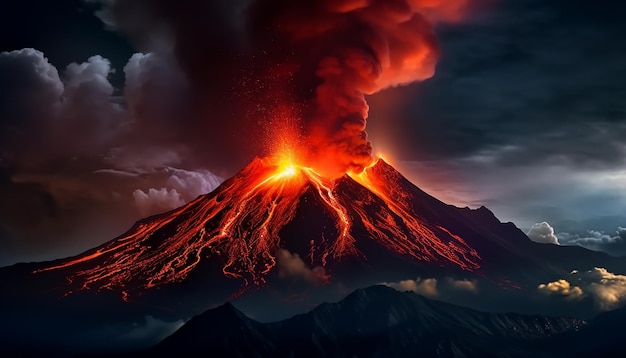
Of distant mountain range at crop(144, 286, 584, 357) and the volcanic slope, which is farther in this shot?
the volcanic slope

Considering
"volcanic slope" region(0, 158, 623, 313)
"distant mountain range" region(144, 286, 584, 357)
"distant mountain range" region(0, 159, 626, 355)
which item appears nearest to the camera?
"distant mountain range" region(144, 286, 584, 357)

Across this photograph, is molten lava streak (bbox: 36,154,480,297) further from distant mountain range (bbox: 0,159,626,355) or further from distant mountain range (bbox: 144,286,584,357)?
distant mountain range (bbox: 144,286,584,357)

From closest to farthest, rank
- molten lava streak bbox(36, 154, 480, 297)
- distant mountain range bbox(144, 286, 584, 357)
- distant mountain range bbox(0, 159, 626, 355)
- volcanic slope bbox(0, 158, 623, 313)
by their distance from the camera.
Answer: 1. distant mountain range bbox(144, 286, 584, 357)
2. distant mountain range bbox(0, 159, 626, 355)
3. volcanic slope bbox(0, 158, 623, 313)
4. molten lava streak bbox(36, 154, 480, 297)

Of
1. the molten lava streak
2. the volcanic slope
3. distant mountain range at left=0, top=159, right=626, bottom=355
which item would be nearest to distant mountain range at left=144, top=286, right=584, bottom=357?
distant mountain range at left=0, top=159, right=626, bottom=355

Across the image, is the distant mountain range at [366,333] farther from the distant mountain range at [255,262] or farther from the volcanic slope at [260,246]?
the volcanic slope at [260,246]

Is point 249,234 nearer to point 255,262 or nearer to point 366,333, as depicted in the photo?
point 255,262

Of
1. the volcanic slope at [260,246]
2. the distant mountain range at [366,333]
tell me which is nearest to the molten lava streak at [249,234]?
the volcanic slope at [260,246]

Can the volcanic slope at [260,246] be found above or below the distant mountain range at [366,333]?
above

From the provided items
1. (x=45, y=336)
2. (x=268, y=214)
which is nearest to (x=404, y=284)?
(x=268, y=214)

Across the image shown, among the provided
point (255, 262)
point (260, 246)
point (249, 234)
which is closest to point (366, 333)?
point (255, 262)
